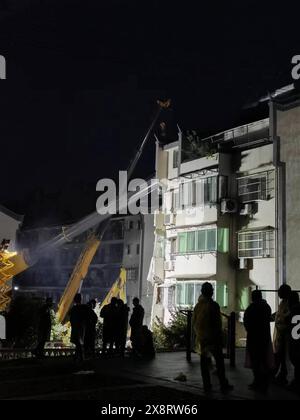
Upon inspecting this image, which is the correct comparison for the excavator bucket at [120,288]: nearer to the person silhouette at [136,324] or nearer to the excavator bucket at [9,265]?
the excavator bucket at [9,265]

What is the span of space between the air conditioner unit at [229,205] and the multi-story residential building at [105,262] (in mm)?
18135

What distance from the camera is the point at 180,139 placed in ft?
124

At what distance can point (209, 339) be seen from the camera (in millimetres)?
9055

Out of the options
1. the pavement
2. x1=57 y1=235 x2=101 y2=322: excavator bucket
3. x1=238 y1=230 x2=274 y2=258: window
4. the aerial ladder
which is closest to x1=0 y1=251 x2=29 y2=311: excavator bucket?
the aerial ladder

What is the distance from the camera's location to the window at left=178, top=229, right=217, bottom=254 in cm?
3432

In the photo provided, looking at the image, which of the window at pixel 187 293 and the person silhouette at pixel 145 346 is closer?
the person silhouette at pixel 145 346

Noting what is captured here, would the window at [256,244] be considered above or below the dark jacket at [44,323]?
above

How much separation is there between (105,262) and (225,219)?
33.0m

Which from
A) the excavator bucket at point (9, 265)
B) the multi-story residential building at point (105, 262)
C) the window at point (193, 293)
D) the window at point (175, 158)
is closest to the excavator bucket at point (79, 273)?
the excavator bucket at point (9, 265)

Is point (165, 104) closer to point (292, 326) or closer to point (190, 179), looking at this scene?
point (190, 179)

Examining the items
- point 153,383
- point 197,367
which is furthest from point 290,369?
point 153,383

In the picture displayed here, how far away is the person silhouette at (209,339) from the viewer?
905 centimetres

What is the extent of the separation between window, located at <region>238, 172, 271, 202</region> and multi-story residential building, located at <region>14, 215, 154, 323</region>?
18.9m
